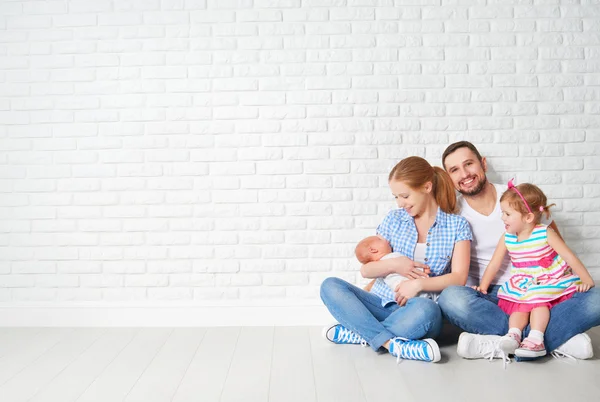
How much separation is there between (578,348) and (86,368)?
216cm

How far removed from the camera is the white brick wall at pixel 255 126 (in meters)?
3.32

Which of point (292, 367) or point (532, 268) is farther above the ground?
point (532, 268)

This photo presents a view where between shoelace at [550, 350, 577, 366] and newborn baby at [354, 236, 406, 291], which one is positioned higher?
newborn baby at [354, 236, 406, 291]

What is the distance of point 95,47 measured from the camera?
3357 mm

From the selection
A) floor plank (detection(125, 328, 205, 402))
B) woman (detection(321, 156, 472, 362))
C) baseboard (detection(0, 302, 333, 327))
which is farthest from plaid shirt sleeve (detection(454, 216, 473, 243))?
floor plank (detection(125, 328, 205, 402))

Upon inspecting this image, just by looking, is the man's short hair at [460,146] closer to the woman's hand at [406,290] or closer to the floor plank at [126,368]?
the woman's hand at [406,290]

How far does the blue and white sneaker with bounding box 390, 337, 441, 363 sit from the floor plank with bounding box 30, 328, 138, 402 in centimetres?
130

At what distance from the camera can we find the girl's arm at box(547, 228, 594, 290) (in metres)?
2.63

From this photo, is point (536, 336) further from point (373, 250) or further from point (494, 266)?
point (373, 250)

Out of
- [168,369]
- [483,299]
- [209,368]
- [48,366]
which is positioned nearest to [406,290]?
[483,299]

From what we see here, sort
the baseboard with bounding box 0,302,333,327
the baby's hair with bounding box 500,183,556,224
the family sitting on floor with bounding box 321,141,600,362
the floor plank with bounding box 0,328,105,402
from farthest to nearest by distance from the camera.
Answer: the baseboard with bounding box 0,302,333,327
the baby's hair with bounding box 500,183,556,224
the family sitting on floor with bounding box 321,141,600,362
the floor plank with bounding box 0,328,105,402

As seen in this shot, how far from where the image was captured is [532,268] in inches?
108

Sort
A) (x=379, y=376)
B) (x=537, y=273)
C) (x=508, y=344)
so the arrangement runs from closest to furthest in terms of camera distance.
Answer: (x=379, y=376)
(x=508, y=344)
(x=537, y=273)

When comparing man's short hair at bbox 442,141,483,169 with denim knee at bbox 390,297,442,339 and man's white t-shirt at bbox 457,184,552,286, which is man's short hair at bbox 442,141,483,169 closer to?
man's white t-shirt at bbox 457,184,552,286
